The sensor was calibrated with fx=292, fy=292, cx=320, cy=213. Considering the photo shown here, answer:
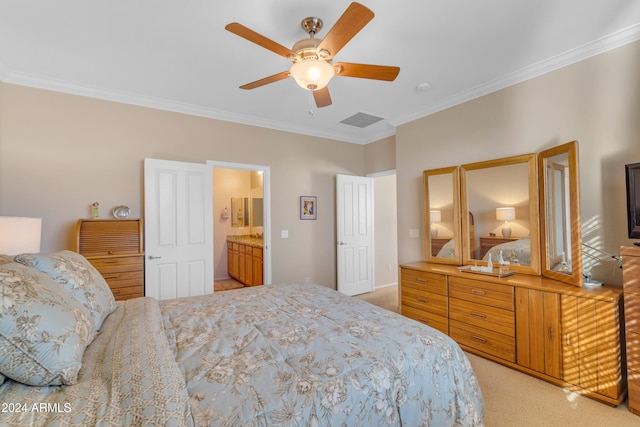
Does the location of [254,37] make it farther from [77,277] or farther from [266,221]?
[266,221]

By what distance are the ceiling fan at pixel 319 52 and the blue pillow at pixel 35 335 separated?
1.53 meters

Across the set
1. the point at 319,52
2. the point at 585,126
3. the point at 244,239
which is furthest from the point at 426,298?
the point at 244,239

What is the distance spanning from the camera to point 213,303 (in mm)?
2072

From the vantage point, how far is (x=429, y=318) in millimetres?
3188

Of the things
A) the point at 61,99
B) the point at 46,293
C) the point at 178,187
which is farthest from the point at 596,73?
the point at 61,99

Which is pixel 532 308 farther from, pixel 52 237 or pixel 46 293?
pixel 52 237

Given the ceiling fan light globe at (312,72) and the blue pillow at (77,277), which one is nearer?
the blue pillow at (77,277)

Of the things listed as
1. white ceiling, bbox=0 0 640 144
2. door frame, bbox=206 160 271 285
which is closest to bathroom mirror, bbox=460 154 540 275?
white ceiling, bbox=0 0 640 144

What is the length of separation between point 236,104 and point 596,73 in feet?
11.8

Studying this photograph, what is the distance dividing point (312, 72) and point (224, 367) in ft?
5.81

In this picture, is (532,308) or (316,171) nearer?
(532,308)

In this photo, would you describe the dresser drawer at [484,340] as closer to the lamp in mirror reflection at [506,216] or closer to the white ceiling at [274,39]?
the lamp in mirror reflection at [506,216]

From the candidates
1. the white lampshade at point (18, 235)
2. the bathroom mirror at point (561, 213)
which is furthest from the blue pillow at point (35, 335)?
the bathroom mirror at point (561, 213)

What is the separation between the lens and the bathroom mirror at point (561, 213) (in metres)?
2.31
